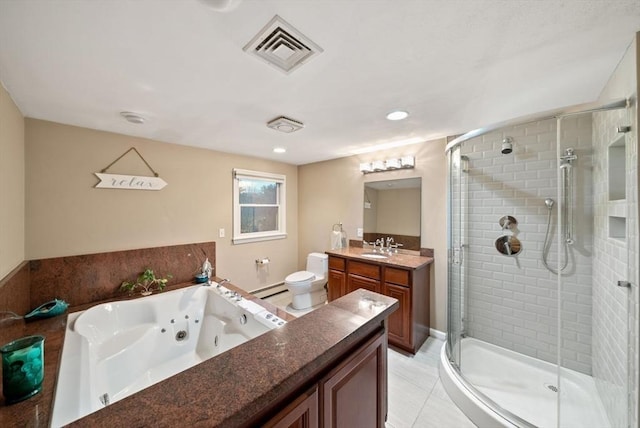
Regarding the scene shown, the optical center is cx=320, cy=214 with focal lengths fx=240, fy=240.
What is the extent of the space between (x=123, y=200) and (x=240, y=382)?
2.79 meters

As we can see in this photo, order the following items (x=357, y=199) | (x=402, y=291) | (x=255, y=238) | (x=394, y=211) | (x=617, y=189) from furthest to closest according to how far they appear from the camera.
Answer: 1. (x=255, y=238)
2. (x=357, y=199)
3. (x=394, y=211)
4. (x=402, y=291)
5. (x=617, y=189)

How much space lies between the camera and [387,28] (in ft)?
3.60

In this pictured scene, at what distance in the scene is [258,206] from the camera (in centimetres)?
390

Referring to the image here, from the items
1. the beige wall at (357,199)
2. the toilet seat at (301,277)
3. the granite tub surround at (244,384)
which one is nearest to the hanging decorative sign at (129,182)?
the toilet seat at (301,277)

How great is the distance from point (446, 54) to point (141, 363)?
123 inches

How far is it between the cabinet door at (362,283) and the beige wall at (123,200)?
1.60 m

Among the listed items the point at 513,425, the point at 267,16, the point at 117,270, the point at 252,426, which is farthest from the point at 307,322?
the point at 117,270

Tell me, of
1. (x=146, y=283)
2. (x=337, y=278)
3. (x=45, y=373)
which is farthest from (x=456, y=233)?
(x=146, y=283)

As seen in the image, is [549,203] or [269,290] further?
[269,290]

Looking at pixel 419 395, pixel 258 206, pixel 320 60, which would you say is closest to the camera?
pixel 320 60

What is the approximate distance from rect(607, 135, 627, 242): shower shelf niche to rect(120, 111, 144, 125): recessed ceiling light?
11.1 ft

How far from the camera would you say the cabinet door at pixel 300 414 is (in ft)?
2.13

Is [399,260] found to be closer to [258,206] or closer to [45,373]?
[258,206]

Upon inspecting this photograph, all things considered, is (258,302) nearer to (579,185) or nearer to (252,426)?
(252,426)
